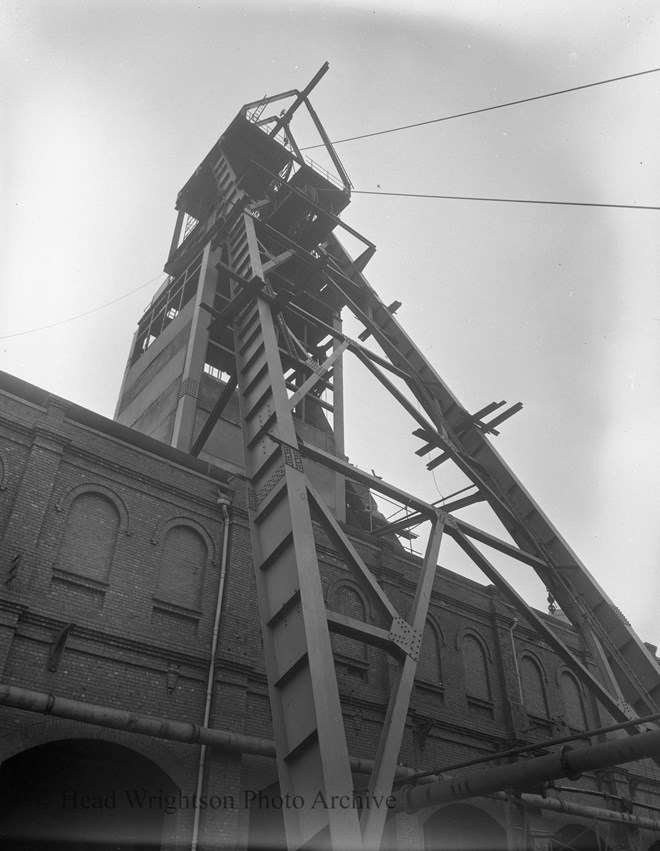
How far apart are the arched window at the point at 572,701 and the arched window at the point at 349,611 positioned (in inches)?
276

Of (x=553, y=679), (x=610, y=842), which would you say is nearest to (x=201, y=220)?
(x=553, y=679)

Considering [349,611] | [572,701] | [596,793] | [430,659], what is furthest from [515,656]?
[596,793]

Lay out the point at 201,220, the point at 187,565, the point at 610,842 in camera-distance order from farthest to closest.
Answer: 1. the point at 201,220
2. the point at 610,842
3. the point at 187,565

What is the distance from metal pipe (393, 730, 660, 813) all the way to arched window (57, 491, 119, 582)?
5.76 meters

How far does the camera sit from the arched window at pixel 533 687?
55.6ft

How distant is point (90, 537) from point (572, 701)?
13617 mm

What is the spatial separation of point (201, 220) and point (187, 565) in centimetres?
1440

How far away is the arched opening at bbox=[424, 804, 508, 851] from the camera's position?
13956 millimetres

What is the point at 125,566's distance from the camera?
1137 cm

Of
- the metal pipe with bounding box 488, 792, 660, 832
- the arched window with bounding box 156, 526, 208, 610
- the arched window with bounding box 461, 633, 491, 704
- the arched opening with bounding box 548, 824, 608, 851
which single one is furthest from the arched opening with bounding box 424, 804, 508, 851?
the arched window with bounding box 156, 526, 208, 610

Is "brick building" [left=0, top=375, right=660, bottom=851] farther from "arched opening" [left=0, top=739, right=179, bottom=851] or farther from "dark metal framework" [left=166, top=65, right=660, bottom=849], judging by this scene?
"dark metal framework" [left=166, top=65, right=660, bottom=849]

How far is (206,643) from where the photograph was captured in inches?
453

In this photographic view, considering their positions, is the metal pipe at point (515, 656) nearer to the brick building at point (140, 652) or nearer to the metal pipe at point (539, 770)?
the brick building at point (140, 652)

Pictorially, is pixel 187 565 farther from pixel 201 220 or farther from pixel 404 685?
pixel 201 220
